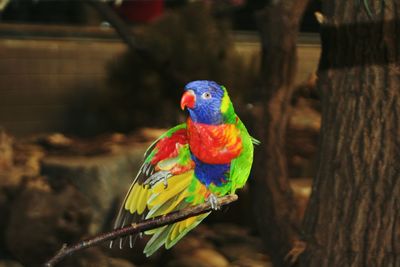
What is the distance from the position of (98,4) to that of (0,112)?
5.47 metres

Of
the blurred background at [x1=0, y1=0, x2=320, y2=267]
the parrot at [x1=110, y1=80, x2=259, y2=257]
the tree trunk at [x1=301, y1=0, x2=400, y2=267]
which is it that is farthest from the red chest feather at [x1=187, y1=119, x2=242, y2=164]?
the blurred background at [x1=0, y1=0, x2=320, y2=267]

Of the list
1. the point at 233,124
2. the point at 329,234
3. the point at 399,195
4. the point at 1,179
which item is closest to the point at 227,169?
the point at 233,124

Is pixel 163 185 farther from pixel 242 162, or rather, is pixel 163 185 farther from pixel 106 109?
pixel 106 109

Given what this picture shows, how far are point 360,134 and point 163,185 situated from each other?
245 cm

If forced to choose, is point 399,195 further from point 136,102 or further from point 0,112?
point 0,112

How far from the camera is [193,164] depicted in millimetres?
1155

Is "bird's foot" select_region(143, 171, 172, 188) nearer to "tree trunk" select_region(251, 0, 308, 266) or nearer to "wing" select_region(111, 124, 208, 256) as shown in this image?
"wing" select_region(111, 124, 208, 256)

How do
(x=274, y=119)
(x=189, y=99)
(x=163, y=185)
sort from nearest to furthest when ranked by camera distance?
(x=189, y=99)
(x=163, y=185)
(x=274, y=119)

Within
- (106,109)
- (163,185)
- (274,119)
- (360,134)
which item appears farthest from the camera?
(106,109)

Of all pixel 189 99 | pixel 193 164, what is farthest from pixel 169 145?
pixel 189 99

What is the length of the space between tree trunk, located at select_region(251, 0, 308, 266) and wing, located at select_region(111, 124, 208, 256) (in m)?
4.12

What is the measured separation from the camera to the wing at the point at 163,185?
1.14 m

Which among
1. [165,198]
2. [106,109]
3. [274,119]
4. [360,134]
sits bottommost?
[106,109]

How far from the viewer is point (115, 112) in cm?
995
